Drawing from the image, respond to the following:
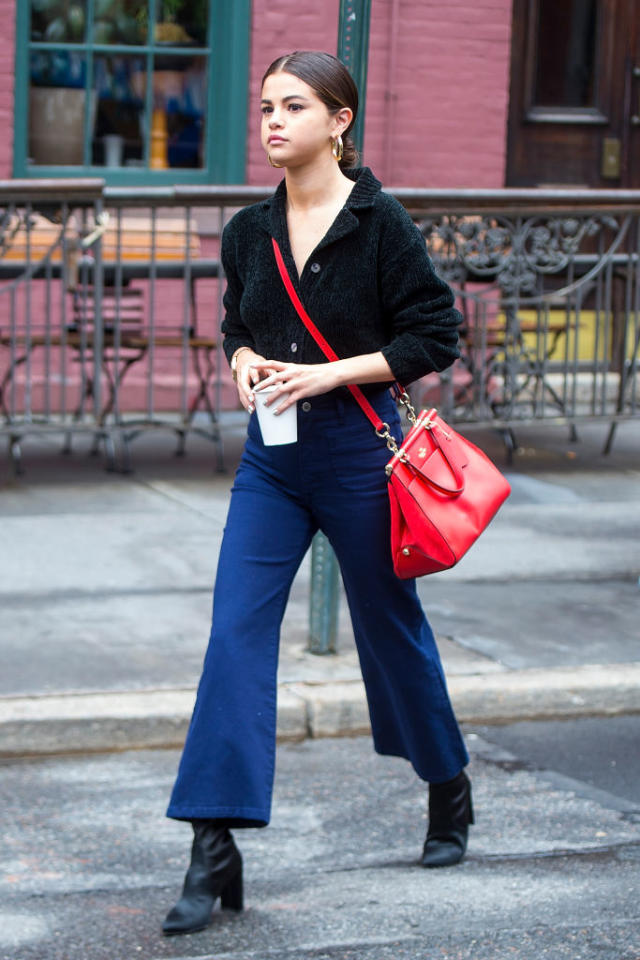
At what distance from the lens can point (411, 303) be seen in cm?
362

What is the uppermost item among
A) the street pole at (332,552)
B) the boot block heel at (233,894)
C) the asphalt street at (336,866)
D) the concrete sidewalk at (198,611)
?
the street pole at (332,552)

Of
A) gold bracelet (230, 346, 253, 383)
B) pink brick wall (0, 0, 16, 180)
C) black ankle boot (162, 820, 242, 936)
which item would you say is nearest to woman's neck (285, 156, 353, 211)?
gold bracelet (230, 346, 253, 383)

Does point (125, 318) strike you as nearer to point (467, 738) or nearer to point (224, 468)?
point (224, 468)

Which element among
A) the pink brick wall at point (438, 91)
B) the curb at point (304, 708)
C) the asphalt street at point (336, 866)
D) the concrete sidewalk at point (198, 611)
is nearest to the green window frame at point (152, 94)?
the pink brick wall at point (438, 91)

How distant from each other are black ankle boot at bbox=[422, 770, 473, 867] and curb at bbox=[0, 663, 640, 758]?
1076 mm

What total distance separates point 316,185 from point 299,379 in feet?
1.59

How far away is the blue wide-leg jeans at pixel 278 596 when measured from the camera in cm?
362

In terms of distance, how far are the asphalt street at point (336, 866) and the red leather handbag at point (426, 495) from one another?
0.83 metres

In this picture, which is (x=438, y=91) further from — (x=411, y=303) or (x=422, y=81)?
(x=411, y=303)

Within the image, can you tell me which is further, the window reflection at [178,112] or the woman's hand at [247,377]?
the window reflection at [178,112]

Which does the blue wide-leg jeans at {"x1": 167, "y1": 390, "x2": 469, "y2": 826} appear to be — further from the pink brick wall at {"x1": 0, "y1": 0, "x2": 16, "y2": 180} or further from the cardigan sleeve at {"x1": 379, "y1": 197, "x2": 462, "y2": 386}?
the pink brick wall at {"x1": 0, "y1": 0, "x2": 16, "y2": 180}

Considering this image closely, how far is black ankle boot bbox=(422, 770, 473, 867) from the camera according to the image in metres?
4.04

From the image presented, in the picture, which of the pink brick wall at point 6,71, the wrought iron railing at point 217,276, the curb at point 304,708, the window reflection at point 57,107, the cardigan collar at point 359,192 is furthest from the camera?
the window reflection at point 57,107

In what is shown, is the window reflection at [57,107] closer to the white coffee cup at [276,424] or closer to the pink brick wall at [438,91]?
the pink brick wall at [438,91]
